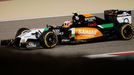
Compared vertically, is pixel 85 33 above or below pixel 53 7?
below

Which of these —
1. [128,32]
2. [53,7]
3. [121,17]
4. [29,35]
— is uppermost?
[53,7]

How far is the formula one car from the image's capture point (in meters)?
4.79

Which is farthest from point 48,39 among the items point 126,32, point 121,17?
point 121,17

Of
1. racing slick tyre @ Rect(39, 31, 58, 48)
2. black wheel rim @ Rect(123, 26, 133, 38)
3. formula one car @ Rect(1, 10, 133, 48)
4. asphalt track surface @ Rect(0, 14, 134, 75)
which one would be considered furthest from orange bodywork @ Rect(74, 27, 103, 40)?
asphalt track surface @ Rect(0, 14, 134, 75)

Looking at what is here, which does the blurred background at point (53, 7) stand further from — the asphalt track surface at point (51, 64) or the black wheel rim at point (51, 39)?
the asphalt track surface at point (51, 64)

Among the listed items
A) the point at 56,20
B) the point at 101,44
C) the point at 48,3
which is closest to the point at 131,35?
the point at 101,44

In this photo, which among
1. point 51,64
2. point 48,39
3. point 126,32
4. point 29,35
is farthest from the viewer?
point 126,32

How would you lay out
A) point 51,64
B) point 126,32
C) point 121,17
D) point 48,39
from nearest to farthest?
1. point 51,64
2. point 48,39
3. point 126,32
4. point 121,17

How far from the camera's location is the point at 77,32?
4.89m

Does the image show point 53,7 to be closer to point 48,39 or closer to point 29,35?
point 29,35

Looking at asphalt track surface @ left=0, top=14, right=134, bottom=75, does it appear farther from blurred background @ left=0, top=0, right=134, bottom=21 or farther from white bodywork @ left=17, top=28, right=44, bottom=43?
blurred background @ left=0, top=0, right=134, bottom=21

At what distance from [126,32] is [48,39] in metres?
1.29

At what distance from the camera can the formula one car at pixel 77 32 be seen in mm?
4785

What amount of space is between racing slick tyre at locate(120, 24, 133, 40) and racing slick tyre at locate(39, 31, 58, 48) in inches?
41.5
